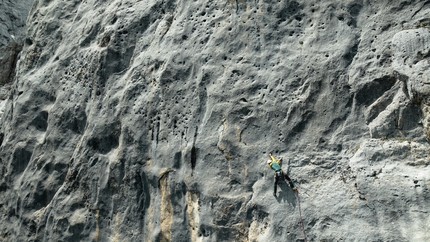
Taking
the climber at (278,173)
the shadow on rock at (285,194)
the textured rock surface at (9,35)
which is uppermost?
the textured rock surface at (9,35)

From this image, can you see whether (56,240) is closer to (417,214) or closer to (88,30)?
(88,30)

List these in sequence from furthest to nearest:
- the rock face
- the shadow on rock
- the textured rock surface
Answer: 1. the textured rock surface
2. the shadow on rock
3. the rock face

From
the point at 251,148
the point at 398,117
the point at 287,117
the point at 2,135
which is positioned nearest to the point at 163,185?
the point at 251,148

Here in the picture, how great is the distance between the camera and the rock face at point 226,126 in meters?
7.00

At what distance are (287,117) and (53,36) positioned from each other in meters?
6.40

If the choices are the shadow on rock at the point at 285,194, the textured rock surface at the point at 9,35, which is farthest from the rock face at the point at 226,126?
the textured rock surface at the point at 9,35

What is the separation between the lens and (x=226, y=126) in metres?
8.28

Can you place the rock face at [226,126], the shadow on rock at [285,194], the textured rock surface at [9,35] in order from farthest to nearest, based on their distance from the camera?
the textured rock surface at [9,35] → the shadow on rock at [285,194] → the rock face at [226,126]

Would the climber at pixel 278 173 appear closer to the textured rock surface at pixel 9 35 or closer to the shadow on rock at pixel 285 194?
the shadow on rock at pixel 285 194

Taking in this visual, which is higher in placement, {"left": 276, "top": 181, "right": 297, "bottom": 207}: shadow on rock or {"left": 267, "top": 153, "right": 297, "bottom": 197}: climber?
{"left": 267, "top": 153, "right": 297, "bottom": 197}: climber

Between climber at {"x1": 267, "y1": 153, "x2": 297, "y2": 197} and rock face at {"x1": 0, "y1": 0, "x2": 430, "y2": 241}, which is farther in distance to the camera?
climber at {"x1": 267, "y1": 153, "x2": 297, "y2": 197}

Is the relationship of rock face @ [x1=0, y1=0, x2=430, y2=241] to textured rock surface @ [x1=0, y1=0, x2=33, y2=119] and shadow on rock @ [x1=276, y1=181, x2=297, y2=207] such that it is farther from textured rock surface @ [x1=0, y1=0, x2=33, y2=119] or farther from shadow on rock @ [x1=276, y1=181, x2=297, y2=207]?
textured rock surface @ [x1=0, y1=0, x2=33, y2=119]

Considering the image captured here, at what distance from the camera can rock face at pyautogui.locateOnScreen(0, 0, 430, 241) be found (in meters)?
7.00

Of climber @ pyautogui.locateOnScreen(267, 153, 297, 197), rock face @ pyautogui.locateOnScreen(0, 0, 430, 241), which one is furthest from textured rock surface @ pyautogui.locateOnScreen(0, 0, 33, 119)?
climber @ pyautogui.locateOnScreen(267, 153, 297, 197)
